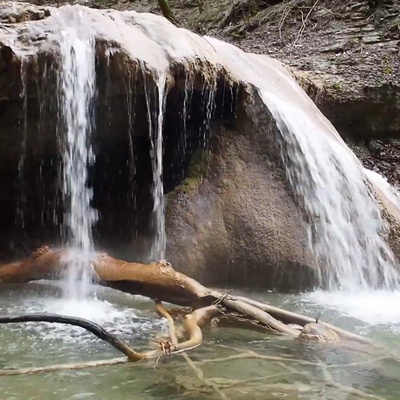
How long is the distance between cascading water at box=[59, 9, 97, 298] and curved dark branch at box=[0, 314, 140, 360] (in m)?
1.86

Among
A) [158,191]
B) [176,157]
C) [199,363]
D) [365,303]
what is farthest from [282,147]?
[199,363]

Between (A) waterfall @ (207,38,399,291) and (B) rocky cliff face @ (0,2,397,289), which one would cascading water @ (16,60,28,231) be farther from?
(A) waterfall @ (207,38,399,291)

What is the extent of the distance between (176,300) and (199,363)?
106cm

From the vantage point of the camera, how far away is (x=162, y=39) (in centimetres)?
555

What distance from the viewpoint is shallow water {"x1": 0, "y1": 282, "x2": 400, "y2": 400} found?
289 cm

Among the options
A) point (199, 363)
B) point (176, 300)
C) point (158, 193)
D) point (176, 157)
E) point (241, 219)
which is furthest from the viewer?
point (176, 157)

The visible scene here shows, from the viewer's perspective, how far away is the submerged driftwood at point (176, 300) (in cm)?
364

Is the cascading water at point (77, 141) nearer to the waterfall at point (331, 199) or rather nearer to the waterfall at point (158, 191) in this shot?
the waterfall at point (158, 191)

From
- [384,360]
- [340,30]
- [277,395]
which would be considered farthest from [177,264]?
[340,30]

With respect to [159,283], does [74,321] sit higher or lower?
lower

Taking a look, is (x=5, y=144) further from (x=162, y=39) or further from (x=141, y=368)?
(x=141, y=368)

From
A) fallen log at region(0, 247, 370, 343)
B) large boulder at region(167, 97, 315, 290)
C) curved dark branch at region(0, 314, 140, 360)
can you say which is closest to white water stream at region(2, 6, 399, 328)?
large boulder at region(167, 97, 315, 290)

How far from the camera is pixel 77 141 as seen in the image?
5562 millimetres

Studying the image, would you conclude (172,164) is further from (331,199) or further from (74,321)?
(74,321)
